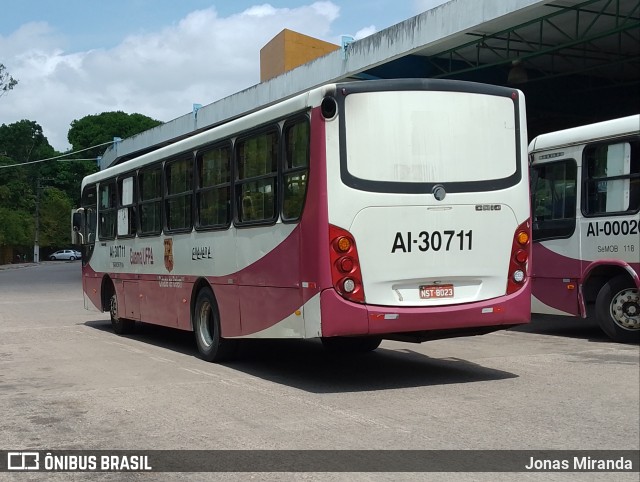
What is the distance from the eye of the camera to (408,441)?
240 inches

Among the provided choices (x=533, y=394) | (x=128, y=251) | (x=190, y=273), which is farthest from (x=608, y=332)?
(x=128, y=251)

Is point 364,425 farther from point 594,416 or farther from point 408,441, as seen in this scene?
point 594,416

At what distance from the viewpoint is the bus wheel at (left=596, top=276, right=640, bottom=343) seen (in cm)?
1141

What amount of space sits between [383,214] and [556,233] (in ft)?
17.5

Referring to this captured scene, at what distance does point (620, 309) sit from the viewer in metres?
11.5

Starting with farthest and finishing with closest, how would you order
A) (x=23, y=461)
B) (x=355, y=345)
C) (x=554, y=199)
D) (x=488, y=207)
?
(x=554, y=199), (x=355, y=345), (x=488, y=207), (x=23, y=461)

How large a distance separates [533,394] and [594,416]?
1027mm

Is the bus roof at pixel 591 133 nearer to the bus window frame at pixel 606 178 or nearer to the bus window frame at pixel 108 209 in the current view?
the bus window frame at pixel 606 178

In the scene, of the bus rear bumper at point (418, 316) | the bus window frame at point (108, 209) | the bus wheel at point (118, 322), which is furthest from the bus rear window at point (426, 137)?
the bus wheel at point (118, 322)

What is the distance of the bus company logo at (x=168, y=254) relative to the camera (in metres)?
11.5


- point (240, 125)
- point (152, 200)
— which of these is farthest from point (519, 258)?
point (152, 200)

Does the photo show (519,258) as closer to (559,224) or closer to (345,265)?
(345,265)

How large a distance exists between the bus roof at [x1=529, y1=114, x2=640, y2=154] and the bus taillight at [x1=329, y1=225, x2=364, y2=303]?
525cm

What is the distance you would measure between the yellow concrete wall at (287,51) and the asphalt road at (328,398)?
69.5 feet
